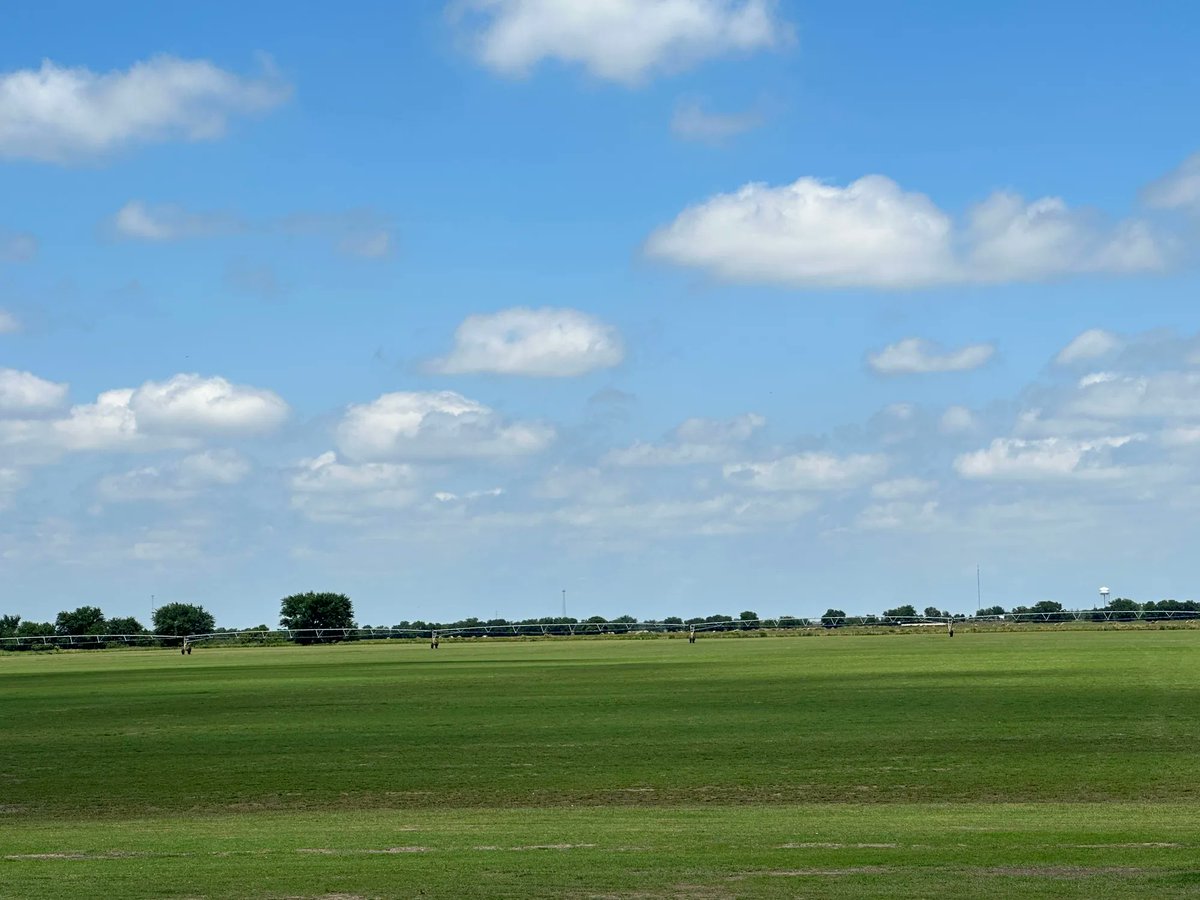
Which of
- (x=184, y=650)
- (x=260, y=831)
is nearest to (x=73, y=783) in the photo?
(x=260, y=831)

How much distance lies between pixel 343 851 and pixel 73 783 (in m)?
12.4

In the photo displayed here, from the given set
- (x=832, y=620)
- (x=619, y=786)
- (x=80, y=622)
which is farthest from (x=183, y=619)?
(x=619, y=786)

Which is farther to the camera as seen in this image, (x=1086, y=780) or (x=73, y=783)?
(x=73, y=783)

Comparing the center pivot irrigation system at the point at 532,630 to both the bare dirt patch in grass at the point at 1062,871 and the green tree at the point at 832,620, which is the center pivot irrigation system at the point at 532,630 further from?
→ the bare dirt patch in grass at the point at 1062,871

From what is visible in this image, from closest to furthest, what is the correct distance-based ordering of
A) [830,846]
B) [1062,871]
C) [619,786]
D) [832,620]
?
[1062,871]
[830,846]
[619,786]
[832,620]

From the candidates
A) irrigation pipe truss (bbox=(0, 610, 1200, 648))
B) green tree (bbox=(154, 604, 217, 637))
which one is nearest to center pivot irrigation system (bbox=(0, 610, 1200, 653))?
irrigation pipe truss (bbox=(0, 610, 1200, 648))

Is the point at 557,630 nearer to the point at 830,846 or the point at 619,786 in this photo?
the point at 619,786

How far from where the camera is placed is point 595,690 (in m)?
50.3

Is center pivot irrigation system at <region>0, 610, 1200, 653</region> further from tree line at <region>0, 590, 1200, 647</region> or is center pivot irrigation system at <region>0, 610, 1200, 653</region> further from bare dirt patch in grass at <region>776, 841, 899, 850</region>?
bare dirt patch in grass at <region>776, 841, 899, 850</region>

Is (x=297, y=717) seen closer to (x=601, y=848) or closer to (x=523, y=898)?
(x=601, y=848)

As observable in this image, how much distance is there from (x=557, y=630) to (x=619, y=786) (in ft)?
365

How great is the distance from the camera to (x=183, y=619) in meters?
168

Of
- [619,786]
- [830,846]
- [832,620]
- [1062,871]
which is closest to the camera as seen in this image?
[1062,871]

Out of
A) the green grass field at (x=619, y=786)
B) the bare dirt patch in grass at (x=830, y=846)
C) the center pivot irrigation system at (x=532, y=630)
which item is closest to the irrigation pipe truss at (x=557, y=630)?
the center pivot irrigation system at (x=532, y=630)
